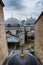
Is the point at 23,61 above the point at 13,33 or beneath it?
above

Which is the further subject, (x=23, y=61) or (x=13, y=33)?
(x=13, y=33)

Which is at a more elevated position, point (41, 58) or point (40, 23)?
point (40, 23)

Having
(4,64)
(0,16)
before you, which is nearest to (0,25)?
(0,16)

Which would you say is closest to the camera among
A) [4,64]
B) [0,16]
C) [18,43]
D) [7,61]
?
[0,16]

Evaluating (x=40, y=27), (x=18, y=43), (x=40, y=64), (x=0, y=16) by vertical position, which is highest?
(x=0, y=16)

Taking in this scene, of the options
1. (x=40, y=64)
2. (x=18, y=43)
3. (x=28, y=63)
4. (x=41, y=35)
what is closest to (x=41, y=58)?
(x=40, y=64)

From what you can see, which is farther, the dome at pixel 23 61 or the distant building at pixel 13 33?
the distant building at pixel 13 33

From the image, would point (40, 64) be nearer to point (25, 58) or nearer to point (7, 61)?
point (25, 58)

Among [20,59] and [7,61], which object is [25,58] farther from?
[7,61]

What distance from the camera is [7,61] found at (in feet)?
8.23

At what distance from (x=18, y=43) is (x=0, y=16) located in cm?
1021

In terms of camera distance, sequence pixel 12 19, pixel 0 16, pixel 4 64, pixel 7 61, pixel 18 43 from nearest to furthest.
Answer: pixel 0 16
pixel 4 64
pixel 7 61
pixel 18 43
pixel 12 19

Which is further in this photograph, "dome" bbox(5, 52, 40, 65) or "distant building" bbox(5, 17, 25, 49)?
"distant building" bbox(5, 17, 25, 49)

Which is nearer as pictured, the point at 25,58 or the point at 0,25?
the point at 0,25
